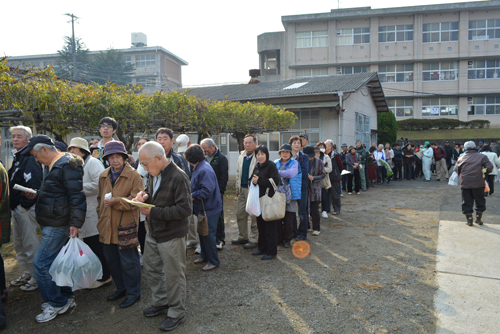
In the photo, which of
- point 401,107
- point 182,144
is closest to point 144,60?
point 401,107

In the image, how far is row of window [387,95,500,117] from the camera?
120 feet

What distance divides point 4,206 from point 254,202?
3.19 metres

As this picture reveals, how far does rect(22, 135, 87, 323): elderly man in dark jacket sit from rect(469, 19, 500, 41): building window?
4357 cm

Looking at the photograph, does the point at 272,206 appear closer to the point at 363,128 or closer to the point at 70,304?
the point at 70,304

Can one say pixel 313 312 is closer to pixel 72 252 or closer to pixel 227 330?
pixel 227 330

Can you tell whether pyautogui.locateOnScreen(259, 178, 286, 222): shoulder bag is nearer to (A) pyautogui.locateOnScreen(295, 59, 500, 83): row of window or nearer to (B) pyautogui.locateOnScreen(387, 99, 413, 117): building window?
(A) pyautogui.locateOnScreen(295, 59, 500, 83): row of window

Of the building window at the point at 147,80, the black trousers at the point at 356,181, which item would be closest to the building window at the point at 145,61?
the building window at the point at 147,80

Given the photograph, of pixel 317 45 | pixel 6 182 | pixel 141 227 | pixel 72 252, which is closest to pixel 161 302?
pixel 72 252

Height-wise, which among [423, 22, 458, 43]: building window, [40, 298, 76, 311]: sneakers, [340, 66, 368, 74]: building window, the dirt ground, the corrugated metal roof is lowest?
the dirt ground

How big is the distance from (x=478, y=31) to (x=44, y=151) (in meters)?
44.5

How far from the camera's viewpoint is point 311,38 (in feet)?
131

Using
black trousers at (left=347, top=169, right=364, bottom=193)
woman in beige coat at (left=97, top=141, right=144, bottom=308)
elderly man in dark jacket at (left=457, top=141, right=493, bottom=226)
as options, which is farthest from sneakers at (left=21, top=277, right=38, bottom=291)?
black trousers at (left=347, top=169, right=364, bottom=193)

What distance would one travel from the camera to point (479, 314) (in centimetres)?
359

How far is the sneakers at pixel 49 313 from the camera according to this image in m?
3.58
